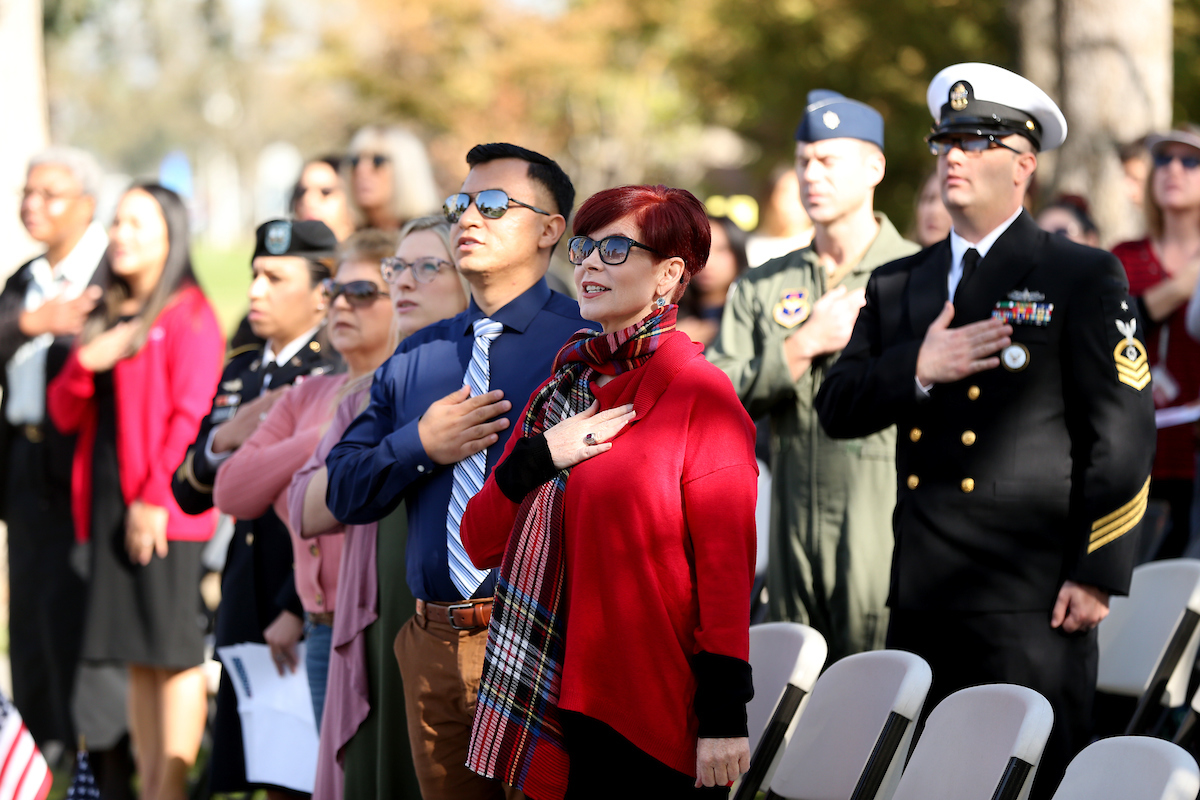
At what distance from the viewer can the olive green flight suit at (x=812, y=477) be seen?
13.3 ft

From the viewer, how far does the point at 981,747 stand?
270 cm

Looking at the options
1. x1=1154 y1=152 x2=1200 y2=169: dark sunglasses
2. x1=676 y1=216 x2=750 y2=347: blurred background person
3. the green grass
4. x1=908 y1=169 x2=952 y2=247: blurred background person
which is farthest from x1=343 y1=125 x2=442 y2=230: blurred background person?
the green grass

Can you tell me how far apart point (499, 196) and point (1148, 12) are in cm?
641

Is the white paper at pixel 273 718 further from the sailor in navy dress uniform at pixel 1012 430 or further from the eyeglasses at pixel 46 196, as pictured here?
the eyeglasses at pixel 46 196

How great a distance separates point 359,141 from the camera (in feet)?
21.6

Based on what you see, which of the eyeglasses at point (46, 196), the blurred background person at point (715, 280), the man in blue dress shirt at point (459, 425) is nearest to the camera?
the man in blue dress shirt at point (459, 425)

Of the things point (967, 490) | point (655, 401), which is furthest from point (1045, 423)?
point (655, 401)

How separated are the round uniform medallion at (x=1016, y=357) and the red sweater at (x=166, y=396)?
10.2 ft

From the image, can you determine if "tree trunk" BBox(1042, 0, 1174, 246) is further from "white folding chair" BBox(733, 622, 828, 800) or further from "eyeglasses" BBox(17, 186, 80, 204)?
"eyeglasses" BBox(17, 186, 80, 204)

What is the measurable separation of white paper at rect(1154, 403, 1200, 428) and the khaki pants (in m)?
3.49

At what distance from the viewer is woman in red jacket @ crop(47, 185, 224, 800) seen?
5.02m

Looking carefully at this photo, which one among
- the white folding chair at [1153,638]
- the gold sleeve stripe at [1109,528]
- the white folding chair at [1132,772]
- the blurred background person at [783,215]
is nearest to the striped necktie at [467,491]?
the white folding chair at [1132,772]

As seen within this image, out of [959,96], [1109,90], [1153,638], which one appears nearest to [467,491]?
[959,96]

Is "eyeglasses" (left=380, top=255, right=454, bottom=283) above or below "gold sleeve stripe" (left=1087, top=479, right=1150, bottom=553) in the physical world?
above
